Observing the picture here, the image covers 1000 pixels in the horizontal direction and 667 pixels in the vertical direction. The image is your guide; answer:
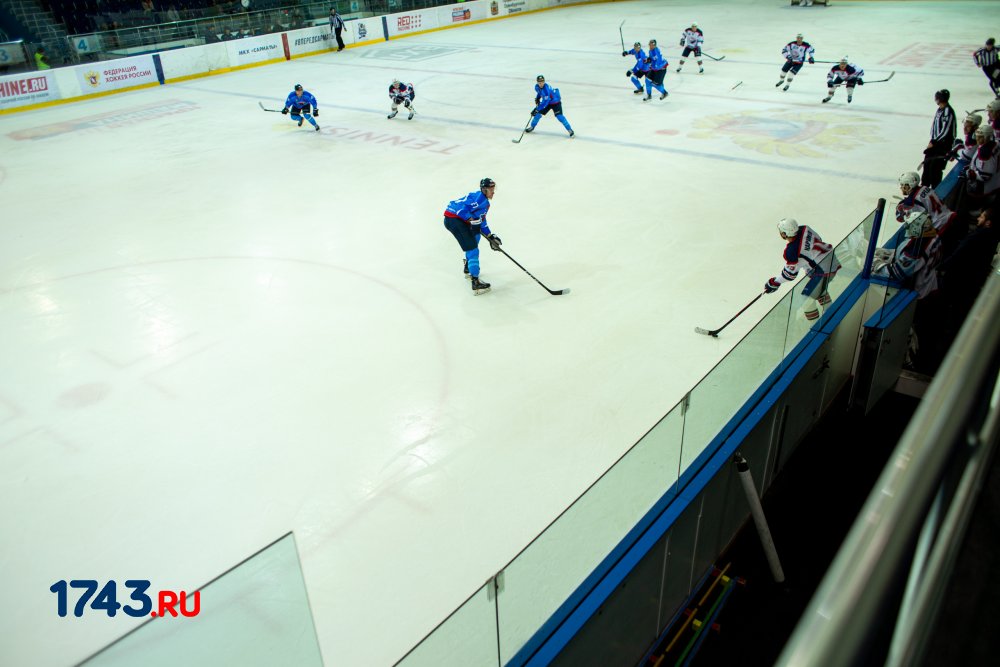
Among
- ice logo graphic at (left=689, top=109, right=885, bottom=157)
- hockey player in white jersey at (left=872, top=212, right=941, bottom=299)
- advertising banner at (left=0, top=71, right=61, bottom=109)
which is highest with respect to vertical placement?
advertising banner at (left=0, top=71, right=61, bottom=109)

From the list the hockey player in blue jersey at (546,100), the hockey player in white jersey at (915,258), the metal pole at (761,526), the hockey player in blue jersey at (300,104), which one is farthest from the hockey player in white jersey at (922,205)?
the hockey player in blue jersey at (300,104)

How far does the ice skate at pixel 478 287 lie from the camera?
6.79m

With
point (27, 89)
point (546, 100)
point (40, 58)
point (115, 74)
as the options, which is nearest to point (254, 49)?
point (115, 74)

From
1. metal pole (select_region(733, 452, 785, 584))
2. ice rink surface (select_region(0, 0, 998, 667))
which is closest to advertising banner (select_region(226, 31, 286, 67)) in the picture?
ice rink surface (select_region(0, 0, 998, 667))

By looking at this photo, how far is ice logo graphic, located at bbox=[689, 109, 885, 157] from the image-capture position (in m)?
10.7

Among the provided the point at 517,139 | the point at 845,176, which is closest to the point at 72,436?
the point at 517,139

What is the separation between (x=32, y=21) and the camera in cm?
2039

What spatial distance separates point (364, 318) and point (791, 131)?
329 inches

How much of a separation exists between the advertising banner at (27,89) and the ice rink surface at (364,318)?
196 cm

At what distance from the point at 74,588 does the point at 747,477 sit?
12.1 feet

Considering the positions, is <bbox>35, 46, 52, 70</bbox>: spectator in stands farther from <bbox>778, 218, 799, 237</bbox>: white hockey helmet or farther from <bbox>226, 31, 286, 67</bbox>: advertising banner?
<bbox>778, 218, 799, 237</bbox>: white hockey helmet

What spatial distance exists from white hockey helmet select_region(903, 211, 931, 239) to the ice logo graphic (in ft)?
18.0

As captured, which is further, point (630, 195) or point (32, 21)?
point (32, 21)

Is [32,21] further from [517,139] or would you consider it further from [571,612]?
[571,612]
